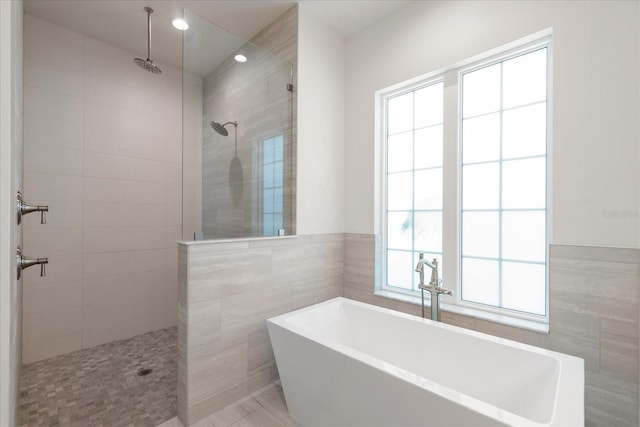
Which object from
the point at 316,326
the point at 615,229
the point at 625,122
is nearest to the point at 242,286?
the point at 316,326

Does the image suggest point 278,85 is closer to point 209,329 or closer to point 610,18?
point 209,329

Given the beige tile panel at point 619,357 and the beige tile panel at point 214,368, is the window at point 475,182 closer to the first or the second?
the beige tile panel at point 619,357

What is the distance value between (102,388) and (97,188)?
1.81 meters

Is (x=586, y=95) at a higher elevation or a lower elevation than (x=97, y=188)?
higher

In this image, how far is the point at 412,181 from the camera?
100 inches

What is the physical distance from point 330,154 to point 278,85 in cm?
74

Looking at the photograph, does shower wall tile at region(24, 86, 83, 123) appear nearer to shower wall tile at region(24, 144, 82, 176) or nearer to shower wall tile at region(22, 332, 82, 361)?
shower wall tile at region(24, 144, 82, 176)

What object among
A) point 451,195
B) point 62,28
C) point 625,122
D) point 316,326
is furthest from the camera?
point 62,28

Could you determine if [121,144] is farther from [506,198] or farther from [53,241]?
[506,198]

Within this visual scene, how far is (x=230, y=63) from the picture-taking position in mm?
2254

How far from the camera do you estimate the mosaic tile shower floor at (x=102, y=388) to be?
191cm

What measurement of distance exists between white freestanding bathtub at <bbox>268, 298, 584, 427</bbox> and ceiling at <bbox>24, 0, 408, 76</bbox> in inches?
80.9

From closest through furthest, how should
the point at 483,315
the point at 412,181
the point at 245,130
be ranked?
the point at 483,315 → the point at 245,130 → the point at 412,181

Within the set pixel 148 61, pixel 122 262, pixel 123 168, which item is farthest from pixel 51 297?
pixel 148 61
